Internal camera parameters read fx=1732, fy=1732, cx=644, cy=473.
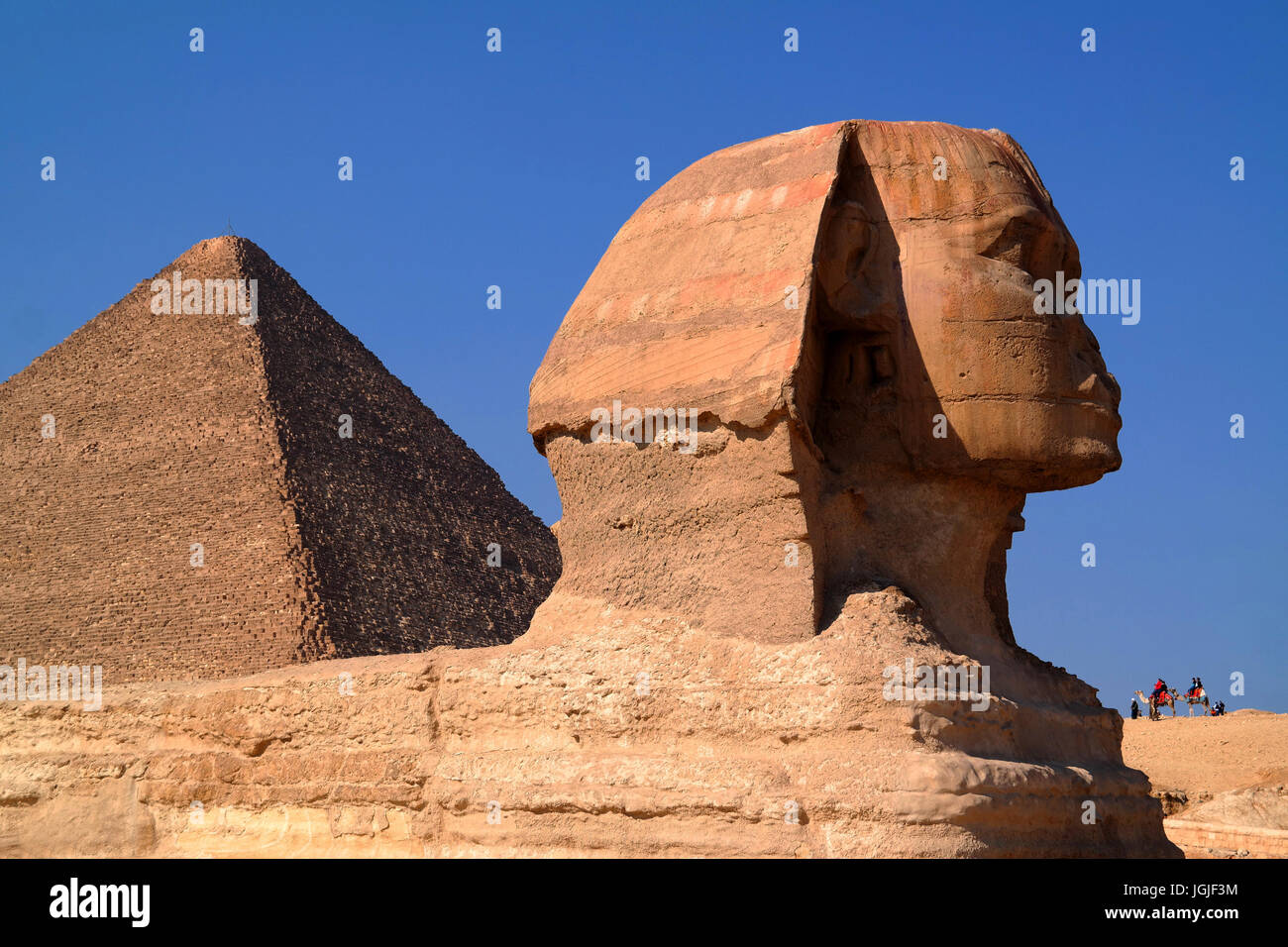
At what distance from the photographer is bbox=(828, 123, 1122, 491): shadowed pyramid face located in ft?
15.0

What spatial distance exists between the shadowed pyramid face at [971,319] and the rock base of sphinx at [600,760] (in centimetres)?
54

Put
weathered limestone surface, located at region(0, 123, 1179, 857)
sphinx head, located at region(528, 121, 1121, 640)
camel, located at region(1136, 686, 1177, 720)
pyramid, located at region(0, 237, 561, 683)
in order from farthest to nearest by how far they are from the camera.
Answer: pyramid, located at region(0, 237, 561, 683) → camel, located at region(1136, 686, 1177, 720) → sphinx head, located at region(528, 121, 1121, 640) → weathered limestone surface, located at region(0, 123, 1179, 857)

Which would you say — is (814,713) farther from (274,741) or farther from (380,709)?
(274,741)

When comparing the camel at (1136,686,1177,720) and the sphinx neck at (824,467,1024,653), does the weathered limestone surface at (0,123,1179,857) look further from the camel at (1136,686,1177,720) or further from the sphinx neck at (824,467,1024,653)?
the camel at (1136,686,1177,720)

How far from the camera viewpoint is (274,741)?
16.7 ft

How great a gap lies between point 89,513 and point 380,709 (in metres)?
76.4

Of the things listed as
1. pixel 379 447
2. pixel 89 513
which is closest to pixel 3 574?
pixel 89 513

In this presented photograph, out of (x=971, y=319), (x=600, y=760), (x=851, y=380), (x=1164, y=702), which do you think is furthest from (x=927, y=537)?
(x=1164, y=702)

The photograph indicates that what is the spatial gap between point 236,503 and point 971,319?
7330 centimetres

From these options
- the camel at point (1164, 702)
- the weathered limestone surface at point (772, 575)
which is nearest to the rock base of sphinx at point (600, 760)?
the weathered limestone surface at point (772, 575)

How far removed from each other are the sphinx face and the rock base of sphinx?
540mm

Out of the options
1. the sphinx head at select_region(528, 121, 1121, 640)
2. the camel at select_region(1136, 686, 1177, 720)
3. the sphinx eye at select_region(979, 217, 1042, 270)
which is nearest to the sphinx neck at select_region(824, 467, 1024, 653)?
the sphinx head at select_region(528, 121, 1121, 640)

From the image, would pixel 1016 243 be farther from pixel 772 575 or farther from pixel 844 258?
pixel 772 575

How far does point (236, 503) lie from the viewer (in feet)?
247
